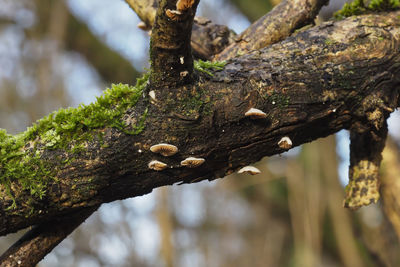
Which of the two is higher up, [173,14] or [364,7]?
[364,7]

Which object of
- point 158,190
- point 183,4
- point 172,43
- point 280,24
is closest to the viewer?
point 183,4

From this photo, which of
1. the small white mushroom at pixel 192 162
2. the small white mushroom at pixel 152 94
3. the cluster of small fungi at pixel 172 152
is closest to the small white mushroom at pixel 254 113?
the cluster of small fungi at pixel 172 152

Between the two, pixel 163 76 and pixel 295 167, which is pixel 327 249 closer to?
pixel 295 167

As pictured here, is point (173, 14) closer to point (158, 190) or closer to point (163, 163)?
point (163, 163)


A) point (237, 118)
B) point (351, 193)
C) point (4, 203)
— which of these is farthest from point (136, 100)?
point (351, 193)

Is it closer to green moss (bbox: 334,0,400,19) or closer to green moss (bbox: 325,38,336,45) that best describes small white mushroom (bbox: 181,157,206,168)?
green moss (bbox: 325,38,336,45)

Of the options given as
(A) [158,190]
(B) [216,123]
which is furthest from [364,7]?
(A) [158,190]

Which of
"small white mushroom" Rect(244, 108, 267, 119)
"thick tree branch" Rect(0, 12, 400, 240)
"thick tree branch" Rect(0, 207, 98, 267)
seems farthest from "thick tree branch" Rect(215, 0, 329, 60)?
"thick tree branch" Rect(0, 207, 98, 267)
